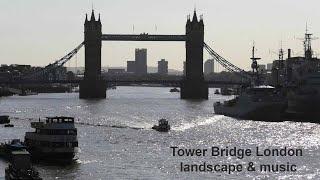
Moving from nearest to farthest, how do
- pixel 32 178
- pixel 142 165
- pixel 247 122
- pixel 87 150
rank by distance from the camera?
pixel 32 178 → pixel 142 165 → pixel 87 150 → pixel 247 122

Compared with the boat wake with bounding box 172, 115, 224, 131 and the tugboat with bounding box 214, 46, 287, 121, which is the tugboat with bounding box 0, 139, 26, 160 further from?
the tugboat with bounding box 214, 46, 287, 121

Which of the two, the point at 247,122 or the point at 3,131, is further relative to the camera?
the point at 247,122

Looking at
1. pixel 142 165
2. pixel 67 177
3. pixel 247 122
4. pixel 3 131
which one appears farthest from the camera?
pixel 247 122

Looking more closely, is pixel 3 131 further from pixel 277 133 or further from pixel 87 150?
pixel 277 133

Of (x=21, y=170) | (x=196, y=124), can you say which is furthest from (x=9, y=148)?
(x=196, y=124)

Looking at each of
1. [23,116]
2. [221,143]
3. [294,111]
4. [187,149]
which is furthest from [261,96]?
[187,149]

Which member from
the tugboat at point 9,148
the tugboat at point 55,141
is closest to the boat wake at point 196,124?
the tugboat at point 55,141
